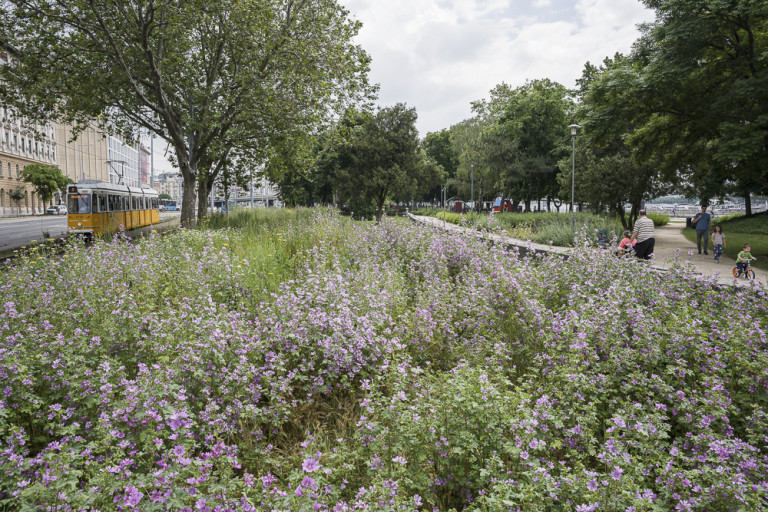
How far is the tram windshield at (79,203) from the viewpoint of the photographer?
66.6 feet

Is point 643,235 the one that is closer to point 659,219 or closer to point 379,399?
point 379,399

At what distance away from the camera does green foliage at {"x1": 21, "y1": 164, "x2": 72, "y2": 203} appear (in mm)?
53625

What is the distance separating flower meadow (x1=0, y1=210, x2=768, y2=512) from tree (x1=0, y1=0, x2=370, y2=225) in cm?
1094

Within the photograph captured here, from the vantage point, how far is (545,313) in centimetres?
455

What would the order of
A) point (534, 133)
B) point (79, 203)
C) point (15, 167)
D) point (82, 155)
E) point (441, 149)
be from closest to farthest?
point (79, 203), point (534, 133), point (15, 167), point (82, 155), point (441, 149)

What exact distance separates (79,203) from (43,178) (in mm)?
44442

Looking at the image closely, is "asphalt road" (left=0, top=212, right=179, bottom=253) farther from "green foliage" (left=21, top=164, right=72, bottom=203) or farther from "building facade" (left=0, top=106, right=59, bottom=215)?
"building facade" (left=0, top=106, right=59, bottom=215)

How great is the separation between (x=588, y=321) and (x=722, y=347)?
1.10 metres

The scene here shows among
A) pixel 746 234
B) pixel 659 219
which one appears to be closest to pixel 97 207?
pixel 746 234

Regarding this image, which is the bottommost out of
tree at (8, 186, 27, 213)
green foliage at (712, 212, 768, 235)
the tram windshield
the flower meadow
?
the flower meadow

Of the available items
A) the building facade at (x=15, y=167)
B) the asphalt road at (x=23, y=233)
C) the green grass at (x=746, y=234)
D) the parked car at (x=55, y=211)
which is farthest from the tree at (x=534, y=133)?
the parked car at (x=55, y=211)

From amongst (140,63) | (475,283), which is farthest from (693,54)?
(140,63)

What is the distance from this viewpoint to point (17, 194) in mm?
54656

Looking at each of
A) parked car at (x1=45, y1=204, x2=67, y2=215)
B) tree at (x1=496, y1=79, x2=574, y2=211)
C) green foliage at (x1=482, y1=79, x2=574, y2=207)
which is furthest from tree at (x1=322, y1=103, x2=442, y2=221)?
→ parked car at (x1=45, y1=204, x2=67, y2=215)
